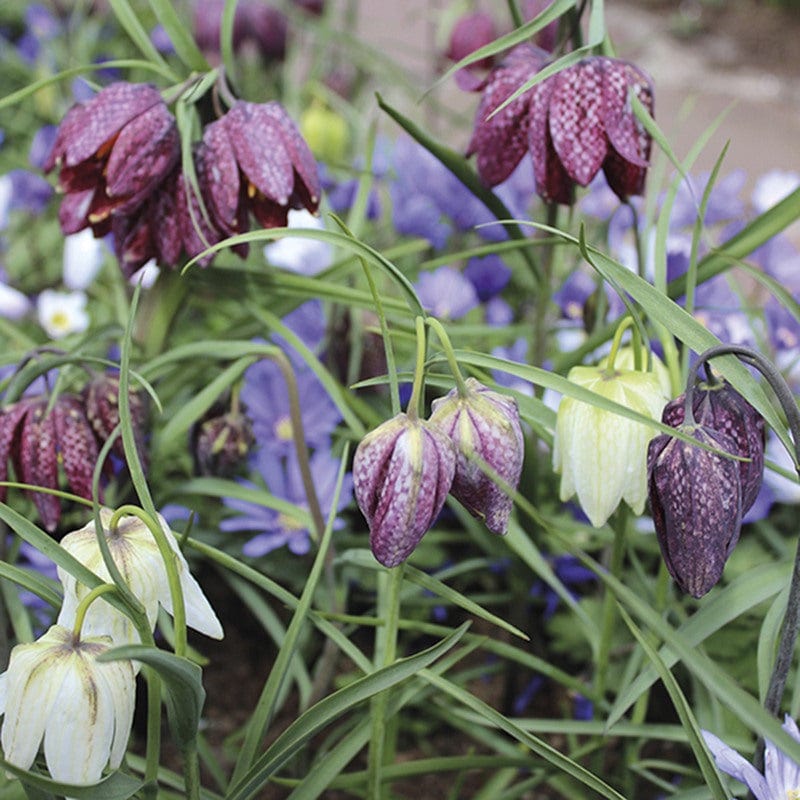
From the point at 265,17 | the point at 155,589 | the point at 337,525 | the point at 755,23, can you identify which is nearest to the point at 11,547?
the point at 337,525

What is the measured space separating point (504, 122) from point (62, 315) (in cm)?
78

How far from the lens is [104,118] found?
0.87 m

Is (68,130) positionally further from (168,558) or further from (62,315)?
(62,315)

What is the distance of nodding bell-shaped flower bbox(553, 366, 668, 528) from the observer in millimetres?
695

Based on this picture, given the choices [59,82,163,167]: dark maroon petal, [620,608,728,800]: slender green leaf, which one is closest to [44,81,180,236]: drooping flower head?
[59,82,163,167]: dark maroon petal

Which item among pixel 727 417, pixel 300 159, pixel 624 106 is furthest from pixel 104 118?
pixel 727 417

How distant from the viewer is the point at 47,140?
1.62 m

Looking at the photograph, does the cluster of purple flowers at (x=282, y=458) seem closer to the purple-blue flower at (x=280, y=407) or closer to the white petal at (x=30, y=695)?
the purple-blue flower at (x=280, y=407)

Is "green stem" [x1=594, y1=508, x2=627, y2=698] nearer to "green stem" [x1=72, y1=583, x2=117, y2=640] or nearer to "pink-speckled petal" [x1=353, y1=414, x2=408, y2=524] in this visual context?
"pink-speckled petal" [x1=353, y1=414, x2=408, y2=524]

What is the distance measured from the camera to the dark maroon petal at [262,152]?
86 centimetres

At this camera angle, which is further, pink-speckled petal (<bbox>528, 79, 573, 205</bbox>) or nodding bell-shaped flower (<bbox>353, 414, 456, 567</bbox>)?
pink-speckled petal (<bbox>528, 79, 573, 205</bbox>)

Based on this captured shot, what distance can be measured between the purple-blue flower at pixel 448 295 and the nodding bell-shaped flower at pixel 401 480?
2.32 feet

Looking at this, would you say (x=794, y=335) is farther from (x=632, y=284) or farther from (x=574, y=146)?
(x=632, y=284)

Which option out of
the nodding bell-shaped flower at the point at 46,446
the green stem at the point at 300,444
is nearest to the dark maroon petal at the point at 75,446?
the nodding bell-shaped flower at the point at 46,446
